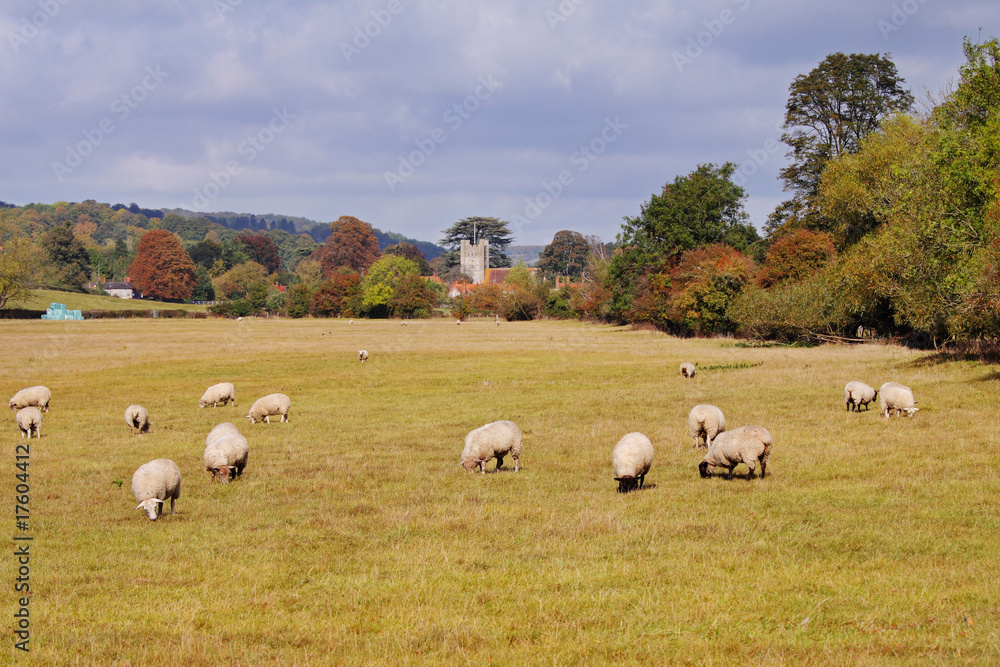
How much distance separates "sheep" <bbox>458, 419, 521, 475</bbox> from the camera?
55.9 ft

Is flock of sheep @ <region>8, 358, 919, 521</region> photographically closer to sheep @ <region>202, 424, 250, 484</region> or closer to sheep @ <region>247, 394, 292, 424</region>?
sheep @ <region>202, 424, 250, 484</region>

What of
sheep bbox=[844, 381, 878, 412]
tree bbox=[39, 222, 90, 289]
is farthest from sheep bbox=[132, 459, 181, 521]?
tree bbox=[39, 222, 90, 289]

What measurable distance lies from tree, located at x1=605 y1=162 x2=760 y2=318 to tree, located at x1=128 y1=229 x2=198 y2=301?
414 ft

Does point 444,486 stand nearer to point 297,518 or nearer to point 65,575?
point 297,518

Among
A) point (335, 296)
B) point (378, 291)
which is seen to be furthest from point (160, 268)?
point (378, 291)

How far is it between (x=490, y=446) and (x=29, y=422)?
14.8m

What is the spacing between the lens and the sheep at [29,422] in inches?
864

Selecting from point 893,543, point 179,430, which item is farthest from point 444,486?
point 179,430

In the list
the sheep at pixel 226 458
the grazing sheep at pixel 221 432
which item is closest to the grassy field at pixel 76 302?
the grazing sheep at pixel 221 432

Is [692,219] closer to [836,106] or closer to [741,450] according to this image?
[836,106]

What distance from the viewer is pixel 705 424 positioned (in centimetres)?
1938

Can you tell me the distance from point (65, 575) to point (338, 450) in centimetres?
1001

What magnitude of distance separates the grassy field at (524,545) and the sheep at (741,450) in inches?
22.4

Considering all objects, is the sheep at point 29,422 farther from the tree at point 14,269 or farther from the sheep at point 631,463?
the tree at point 14,269
